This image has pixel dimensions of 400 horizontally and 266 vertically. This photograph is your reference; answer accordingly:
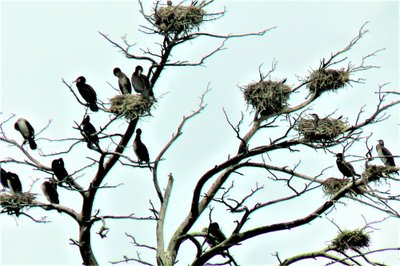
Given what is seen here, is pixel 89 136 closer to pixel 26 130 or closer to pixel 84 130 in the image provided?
pixel 84 130

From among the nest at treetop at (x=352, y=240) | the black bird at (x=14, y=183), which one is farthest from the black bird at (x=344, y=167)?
the black bird at (x=14, y=183)

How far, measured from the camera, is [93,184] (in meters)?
17.5

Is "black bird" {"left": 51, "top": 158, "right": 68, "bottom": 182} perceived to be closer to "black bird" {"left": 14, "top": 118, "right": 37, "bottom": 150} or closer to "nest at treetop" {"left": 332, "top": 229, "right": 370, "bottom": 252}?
"black bird" {"left": 14, "top": 118, "right": 37, "bottom": 150}

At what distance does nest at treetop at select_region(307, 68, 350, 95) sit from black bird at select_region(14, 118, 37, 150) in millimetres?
4832

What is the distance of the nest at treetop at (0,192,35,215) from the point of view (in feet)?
56.6

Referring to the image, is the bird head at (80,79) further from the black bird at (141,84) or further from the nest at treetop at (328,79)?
the nest at treetop at (328,79)

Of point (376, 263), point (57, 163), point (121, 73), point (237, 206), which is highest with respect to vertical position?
point (121, 73)

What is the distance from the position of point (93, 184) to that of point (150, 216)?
1.19m

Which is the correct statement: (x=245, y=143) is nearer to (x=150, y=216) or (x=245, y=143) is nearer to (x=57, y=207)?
(x=150, y=216)

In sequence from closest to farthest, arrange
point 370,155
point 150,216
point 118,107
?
point 370,155 → point 118,107 → point 150,216

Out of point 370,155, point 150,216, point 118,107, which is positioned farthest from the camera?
point 150,216

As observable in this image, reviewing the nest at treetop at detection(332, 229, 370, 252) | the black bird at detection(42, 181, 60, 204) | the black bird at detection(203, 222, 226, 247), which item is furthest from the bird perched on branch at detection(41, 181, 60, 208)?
the nest at treetop at detection(332, 229, 370, 252)

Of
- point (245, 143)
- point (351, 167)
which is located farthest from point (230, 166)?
point (351, 167)

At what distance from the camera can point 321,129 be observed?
17594 mm
